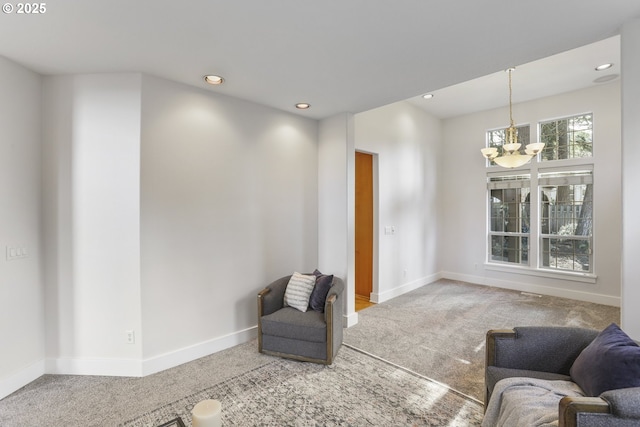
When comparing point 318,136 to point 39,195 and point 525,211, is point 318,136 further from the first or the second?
point 525,211

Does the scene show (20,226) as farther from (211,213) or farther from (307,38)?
(307,38)

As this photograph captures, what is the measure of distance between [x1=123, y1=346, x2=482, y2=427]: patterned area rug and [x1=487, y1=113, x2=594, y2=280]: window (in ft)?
13.1

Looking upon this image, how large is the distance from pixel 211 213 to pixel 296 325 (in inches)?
54.8

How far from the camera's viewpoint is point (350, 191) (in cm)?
366

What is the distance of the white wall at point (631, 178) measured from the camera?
1803 millimetres

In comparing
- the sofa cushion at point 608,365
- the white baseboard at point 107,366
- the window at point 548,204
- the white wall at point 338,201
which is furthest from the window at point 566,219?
the white baseboard at point 107,366

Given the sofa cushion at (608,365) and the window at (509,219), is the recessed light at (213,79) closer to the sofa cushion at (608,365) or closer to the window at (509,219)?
the sofa cushion at (608,365)

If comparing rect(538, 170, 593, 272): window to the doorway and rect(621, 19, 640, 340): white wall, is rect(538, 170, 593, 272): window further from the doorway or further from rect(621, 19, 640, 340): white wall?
rect(621, 19, 640, 340): white wall

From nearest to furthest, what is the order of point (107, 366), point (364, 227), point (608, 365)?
point (608, 365)
point (107, 366)
point (364, 227)

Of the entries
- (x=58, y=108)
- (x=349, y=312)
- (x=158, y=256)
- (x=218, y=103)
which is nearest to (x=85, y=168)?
(x=58, y=108)

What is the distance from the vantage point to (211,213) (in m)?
3.02

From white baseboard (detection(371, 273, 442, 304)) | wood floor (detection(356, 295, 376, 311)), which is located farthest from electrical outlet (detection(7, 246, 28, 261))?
white baseboard (detection(371, 273, 442, 304))

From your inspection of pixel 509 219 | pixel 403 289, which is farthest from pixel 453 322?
pixel 509 219

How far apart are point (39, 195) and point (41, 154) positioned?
0.36 meters
